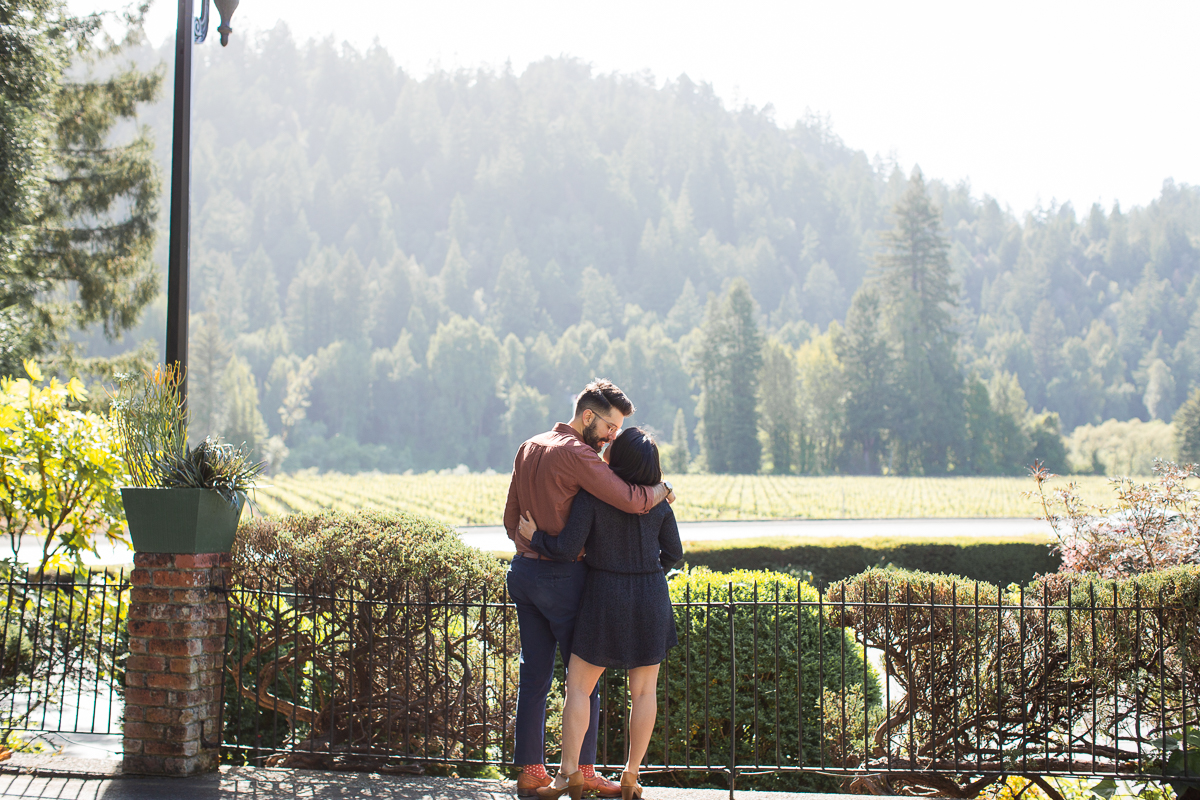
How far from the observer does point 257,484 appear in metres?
4.75

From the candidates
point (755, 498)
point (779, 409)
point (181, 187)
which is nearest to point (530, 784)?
point (181, 187)

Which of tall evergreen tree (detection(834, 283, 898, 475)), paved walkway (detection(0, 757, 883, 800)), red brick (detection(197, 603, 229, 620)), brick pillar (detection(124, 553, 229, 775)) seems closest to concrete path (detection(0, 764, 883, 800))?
paved walkway (detection(0, 757, 883, 800))

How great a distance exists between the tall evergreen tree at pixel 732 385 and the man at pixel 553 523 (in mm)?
83870

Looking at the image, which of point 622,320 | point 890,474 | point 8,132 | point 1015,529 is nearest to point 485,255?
point 622,320

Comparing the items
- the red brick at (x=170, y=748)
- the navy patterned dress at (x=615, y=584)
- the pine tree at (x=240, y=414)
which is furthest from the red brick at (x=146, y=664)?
the pine tree at (x=240, y=414)

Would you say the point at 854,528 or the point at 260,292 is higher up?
the point at 260,292

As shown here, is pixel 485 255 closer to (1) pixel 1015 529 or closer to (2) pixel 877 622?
(1) pixel 1015 529

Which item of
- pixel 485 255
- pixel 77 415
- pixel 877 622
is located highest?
pixel 485 255

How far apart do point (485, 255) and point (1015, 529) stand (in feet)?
503

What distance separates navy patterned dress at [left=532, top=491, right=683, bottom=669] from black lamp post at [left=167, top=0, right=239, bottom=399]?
2670 mm

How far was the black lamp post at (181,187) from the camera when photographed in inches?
209

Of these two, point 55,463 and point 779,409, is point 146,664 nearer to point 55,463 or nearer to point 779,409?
point 55,463

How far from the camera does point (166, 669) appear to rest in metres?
4.37

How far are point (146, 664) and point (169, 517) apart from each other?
70cm
